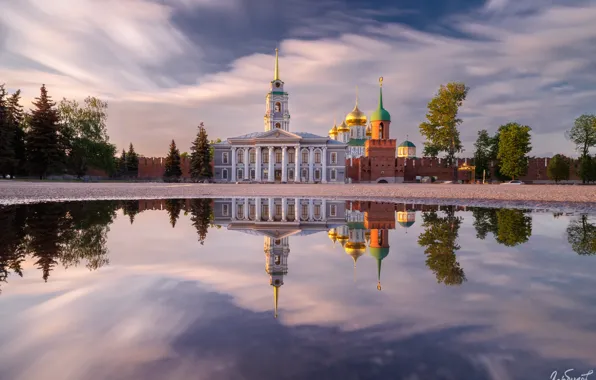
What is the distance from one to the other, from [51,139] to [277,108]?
38.1 m

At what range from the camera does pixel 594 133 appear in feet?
181

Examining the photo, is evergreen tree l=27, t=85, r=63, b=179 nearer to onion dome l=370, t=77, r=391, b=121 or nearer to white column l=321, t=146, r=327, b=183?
white column l=321, t=146, r=327, b=183

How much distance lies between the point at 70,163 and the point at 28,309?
2004 inches

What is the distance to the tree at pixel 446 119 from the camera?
46969 millimetres

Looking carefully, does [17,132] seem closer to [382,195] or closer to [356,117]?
[382,195]

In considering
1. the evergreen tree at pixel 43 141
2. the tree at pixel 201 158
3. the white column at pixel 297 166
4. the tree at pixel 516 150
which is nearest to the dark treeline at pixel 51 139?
the evergreen tree at pixel 43 141

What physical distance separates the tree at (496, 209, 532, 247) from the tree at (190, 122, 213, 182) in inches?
2099

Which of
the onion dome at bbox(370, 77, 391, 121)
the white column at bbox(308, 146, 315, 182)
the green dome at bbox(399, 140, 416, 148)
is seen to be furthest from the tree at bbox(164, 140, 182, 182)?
the green dome at bbox(399, 140, 416, 148)

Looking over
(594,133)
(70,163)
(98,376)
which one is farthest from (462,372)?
(594,133)

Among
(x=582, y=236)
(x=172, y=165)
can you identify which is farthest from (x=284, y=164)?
(x=582, y=236)

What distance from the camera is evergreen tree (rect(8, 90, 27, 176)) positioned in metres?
41.8

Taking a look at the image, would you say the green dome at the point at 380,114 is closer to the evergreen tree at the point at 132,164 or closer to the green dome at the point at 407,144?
the green dome at the point at 407,144

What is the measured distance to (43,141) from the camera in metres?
42.6

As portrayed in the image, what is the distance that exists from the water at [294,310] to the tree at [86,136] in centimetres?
4737
